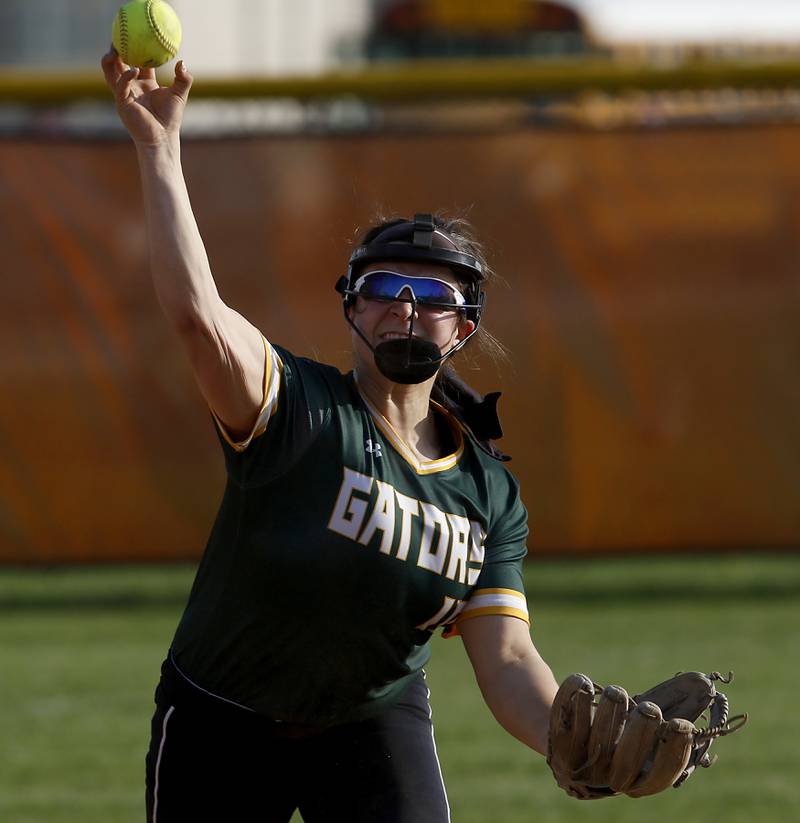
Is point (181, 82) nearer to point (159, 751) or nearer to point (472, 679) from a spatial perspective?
point (159, 751)

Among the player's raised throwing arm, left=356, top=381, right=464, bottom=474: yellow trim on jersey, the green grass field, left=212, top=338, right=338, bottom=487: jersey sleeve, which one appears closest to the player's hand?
the player's raised throwing arm

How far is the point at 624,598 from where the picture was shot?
977 cm

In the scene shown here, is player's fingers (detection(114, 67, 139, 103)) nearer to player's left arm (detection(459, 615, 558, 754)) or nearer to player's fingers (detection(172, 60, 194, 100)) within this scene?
player's fingers (detection(172, 60, 194, 100))

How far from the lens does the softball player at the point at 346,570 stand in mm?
3299

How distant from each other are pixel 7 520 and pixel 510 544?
6.52 metres

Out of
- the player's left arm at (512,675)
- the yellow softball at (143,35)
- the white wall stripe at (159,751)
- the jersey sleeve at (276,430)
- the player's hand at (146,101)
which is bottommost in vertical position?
the white wall stripe at (159,751)

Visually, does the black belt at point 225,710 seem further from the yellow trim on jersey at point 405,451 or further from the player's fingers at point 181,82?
the player's fingers at point 181,82

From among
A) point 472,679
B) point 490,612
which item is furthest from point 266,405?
point 472,679

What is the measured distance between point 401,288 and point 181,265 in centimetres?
58

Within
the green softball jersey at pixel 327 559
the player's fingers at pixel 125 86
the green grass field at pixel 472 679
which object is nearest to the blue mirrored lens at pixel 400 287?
the green softball jersey at pixel 327 559

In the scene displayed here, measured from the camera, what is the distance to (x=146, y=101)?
3.16 m

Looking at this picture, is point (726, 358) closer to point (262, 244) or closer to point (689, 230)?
point (689, 230)

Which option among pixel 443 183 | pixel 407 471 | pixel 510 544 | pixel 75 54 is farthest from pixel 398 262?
pixel 75 54

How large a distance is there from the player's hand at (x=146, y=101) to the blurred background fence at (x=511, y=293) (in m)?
6.26
